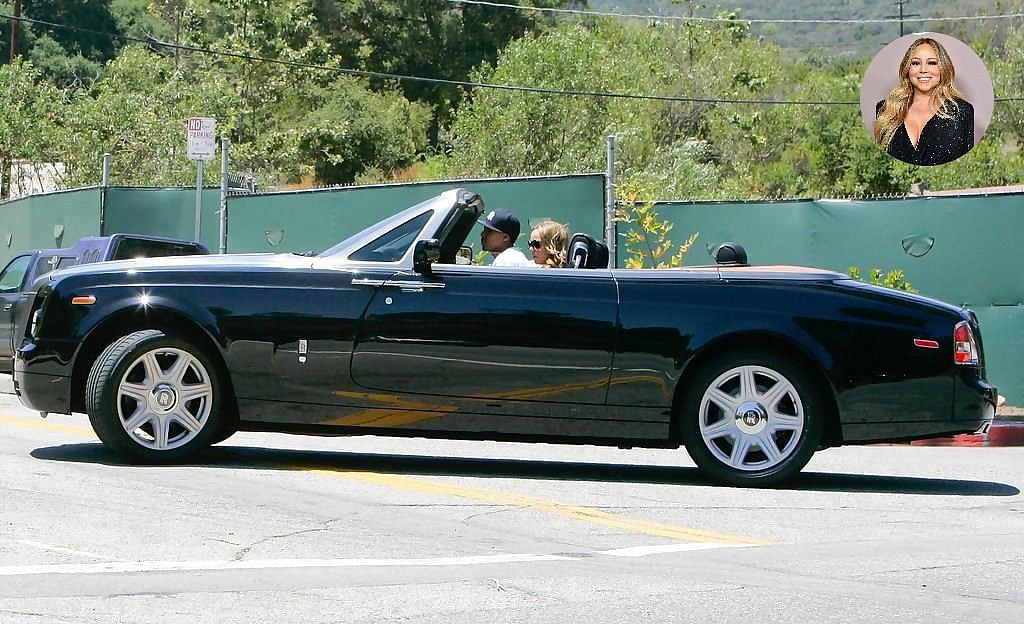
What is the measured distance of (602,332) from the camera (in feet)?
27.1

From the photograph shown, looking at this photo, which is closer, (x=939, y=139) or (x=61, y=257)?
(x=61, y=257)

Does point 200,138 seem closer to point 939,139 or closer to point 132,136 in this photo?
point 939,139

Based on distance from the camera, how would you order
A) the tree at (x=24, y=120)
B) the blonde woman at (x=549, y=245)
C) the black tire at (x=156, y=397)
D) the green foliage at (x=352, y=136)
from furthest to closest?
the green foliage at (x=352, y=136)
the tree at (x=24, y=120)
the blonde woman at (x=549, y=245)
the black tire at (x=156, y=397)

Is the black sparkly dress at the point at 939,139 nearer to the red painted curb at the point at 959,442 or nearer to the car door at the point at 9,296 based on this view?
the red painted curb at the point at 959,442

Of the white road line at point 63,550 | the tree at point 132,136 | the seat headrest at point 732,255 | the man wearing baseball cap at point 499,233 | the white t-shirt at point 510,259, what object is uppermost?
the tree at point 132,136

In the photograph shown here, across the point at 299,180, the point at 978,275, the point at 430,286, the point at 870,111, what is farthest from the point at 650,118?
the point at 430,286

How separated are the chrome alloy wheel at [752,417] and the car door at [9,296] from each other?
35.5ft

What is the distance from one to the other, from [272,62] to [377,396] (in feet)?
144

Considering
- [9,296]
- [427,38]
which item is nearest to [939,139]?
[9,296]

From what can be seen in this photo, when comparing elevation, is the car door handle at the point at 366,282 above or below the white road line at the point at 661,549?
above

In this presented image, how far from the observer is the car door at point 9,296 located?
57.5 feet

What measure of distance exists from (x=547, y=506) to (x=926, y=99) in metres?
15.9

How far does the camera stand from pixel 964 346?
332 inches

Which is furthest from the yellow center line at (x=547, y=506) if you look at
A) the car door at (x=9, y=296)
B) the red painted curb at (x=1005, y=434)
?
the car door at (x=9, y=296)
